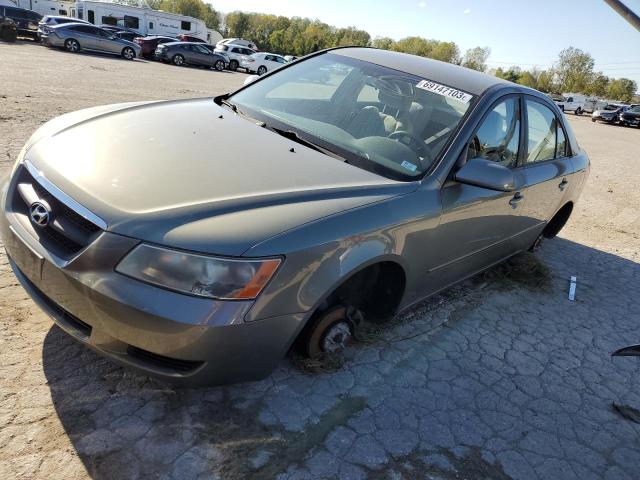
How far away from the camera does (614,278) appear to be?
16.6ft

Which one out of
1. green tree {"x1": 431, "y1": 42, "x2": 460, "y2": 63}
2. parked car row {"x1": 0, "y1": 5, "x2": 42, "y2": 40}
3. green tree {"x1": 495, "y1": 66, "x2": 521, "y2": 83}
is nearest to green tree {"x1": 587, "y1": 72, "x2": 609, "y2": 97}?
green tree {"x1": 495, "y1": 66, "x2": 521, "y2": 83}

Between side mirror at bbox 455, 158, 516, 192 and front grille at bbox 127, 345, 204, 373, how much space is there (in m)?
1.78

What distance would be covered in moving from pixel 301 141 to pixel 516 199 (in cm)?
172

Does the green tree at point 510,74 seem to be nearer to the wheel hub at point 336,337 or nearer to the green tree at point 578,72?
the green tree at point 578,72

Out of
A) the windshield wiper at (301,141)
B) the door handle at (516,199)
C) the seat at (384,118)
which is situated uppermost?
the seat at (384,118)

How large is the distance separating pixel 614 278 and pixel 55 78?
13.2 meters

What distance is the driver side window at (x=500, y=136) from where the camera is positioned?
3105mm

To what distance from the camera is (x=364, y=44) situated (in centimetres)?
7225

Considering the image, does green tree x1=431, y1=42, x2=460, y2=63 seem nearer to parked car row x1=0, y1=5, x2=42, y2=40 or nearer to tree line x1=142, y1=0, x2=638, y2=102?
tree line x1=142, y1=0, x2=638, y2=102

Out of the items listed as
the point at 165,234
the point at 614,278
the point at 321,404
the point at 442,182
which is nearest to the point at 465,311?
the point at 442,182

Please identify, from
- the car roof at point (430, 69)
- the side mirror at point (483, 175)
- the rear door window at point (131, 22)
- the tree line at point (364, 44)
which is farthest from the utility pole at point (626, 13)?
the tree line at point (364, 44)

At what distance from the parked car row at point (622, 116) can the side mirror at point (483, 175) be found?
39.9 m

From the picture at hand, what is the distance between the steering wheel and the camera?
2.90m

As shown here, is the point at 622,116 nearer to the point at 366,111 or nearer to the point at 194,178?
the point at 366,111
